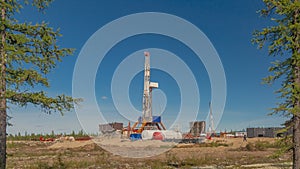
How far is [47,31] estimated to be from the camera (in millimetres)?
10148

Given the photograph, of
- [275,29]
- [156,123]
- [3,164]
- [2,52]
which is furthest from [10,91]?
[156,123]

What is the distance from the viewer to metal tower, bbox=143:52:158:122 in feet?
211

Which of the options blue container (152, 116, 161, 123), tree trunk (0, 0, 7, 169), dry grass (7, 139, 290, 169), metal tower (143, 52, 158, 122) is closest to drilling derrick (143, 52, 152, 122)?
metal tower (143, 52, 158, 122)

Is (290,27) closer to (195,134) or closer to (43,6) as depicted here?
(43,6)

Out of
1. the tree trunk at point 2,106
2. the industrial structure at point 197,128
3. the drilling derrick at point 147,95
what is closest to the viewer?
the tree trunk at point 2,106

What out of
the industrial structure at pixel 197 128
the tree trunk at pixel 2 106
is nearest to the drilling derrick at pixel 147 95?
the industrial structure at pixel 197 128

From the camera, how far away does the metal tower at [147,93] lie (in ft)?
211

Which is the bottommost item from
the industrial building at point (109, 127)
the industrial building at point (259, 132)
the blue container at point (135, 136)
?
the industrial building at point (259, 132)

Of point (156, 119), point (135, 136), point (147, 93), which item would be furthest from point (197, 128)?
point (147, 93)

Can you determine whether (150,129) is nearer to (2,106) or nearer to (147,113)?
(147,113)

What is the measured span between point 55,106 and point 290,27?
8611 mm

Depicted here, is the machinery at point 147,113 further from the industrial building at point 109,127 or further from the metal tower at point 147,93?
the industrial building at point 109,127

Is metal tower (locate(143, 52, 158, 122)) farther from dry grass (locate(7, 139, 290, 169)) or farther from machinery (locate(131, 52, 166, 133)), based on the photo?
dry grass (locate(7, 139, 290, 169))

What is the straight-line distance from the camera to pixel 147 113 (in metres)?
64.6
